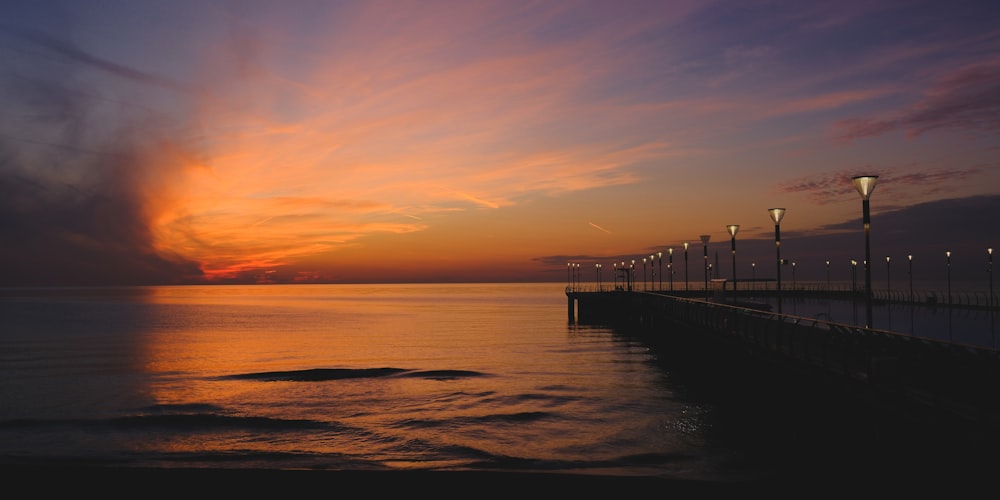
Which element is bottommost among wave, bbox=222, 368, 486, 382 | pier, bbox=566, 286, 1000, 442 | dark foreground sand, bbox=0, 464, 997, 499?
wave, bbox=222, 368, 486, 382

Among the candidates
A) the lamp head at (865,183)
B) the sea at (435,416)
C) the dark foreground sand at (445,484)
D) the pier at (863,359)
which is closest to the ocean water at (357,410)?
the sea at (435,416)

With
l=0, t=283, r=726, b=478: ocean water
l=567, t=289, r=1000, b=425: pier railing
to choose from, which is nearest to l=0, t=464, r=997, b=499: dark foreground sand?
l=567, t=289, r=1000, b=425: pier railing

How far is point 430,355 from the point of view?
4638 cm

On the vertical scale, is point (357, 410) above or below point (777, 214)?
below

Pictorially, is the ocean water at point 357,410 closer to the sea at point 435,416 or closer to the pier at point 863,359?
the sea at point 435,416

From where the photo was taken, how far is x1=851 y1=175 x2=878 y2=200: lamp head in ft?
61.9

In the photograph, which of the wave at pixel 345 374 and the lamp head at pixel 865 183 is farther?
the wave at pixel 345 374

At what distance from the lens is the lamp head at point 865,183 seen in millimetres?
18859

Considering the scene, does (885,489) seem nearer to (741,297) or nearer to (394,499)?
(394,499)

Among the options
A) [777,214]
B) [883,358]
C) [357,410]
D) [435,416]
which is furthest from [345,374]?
[883,358]

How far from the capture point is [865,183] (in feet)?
62.0

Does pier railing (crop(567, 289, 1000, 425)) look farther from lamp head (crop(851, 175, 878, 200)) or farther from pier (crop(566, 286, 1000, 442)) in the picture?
lamp head (crop(851, 175, 878, 200))

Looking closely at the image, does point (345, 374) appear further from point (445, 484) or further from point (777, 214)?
point (445, 484)

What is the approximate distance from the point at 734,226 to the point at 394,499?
31.2 meters
